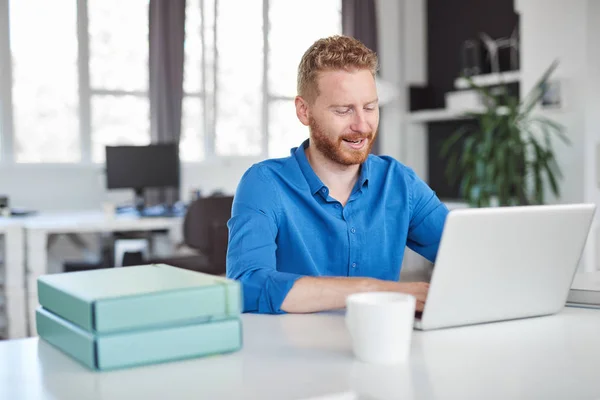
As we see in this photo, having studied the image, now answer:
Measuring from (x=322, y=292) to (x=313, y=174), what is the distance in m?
0.49

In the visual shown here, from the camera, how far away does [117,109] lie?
603 cm

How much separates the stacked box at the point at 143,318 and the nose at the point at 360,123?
29.2 inches

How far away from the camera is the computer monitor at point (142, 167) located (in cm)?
536

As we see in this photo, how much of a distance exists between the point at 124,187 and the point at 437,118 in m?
2.94

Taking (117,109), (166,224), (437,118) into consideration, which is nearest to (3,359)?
(166,224)

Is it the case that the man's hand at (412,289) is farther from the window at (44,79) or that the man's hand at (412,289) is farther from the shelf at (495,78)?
Answer: the window at (44,79)

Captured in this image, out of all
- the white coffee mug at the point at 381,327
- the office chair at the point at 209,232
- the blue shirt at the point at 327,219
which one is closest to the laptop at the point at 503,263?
the white coffee mug at the point at 381,327

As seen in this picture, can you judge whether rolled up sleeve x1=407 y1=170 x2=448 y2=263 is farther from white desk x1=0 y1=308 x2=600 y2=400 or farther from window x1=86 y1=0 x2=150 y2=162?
window x1=86 y1=0 x2=150 y2=162

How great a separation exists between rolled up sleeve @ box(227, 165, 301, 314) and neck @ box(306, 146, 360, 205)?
0.15 m

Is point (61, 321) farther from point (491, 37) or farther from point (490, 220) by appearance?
point (491, 37)

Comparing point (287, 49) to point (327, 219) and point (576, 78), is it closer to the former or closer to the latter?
point (576, 78)

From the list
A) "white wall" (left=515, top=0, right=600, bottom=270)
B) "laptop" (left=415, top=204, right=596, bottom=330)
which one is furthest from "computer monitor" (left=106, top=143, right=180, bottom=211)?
"laptop" (left=415, top=204, right=596, bottom=330)

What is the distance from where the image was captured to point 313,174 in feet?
5.92

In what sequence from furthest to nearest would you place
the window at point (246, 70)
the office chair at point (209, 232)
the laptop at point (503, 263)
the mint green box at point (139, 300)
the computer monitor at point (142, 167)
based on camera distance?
the window at point (246, 70) → the computer monitor at point (142, 167) → the office chair at point (209, 232) → the laptop at point (503, 263) → the mint green box at point (139, 300)
